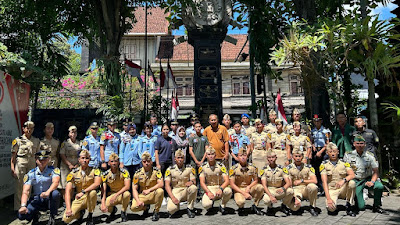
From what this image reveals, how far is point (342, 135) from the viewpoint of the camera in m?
7.33

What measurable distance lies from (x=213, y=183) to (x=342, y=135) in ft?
10.8

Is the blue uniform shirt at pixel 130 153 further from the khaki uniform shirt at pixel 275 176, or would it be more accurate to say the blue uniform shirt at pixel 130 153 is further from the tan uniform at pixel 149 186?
the khaki uniform shirt at pixel 275 176

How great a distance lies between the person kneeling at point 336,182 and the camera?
5.83 m

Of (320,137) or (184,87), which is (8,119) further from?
(184,87)

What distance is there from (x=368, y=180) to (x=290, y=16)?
816 centimetres

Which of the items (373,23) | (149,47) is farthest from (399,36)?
(149,47)

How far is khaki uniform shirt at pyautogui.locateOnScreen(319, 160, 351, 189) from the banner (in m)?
6.66

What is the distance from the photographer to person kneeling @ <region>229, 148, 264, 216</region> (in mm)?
6016

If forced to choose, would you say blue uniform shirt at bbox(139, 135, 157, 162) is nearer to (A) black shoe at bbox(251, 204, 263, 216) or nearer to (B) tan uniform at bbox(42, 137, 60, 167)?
(B) tan uniform at bbox(42, 137, 60, 167)

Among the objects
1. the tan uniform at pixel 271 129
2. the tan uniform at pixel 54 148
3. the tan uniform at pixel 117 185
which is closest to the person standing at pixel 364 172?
the tan uniform at pixel 271 129

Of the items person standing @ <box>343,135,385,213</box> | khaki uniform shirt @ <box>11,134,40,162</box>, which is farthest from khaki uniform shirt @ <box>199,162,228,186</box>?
khaki uniform shirt @ <box>11,134,40,162</box>

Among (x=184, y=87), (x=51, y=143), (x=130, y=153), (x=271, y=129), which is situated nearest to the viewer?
(x=51, y=143)

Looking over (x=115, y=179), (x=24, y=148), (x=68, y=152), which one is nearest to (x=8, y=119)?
(x=24, y=148)

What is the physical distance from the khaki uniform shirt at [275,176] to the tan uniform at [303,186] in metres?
0.21
